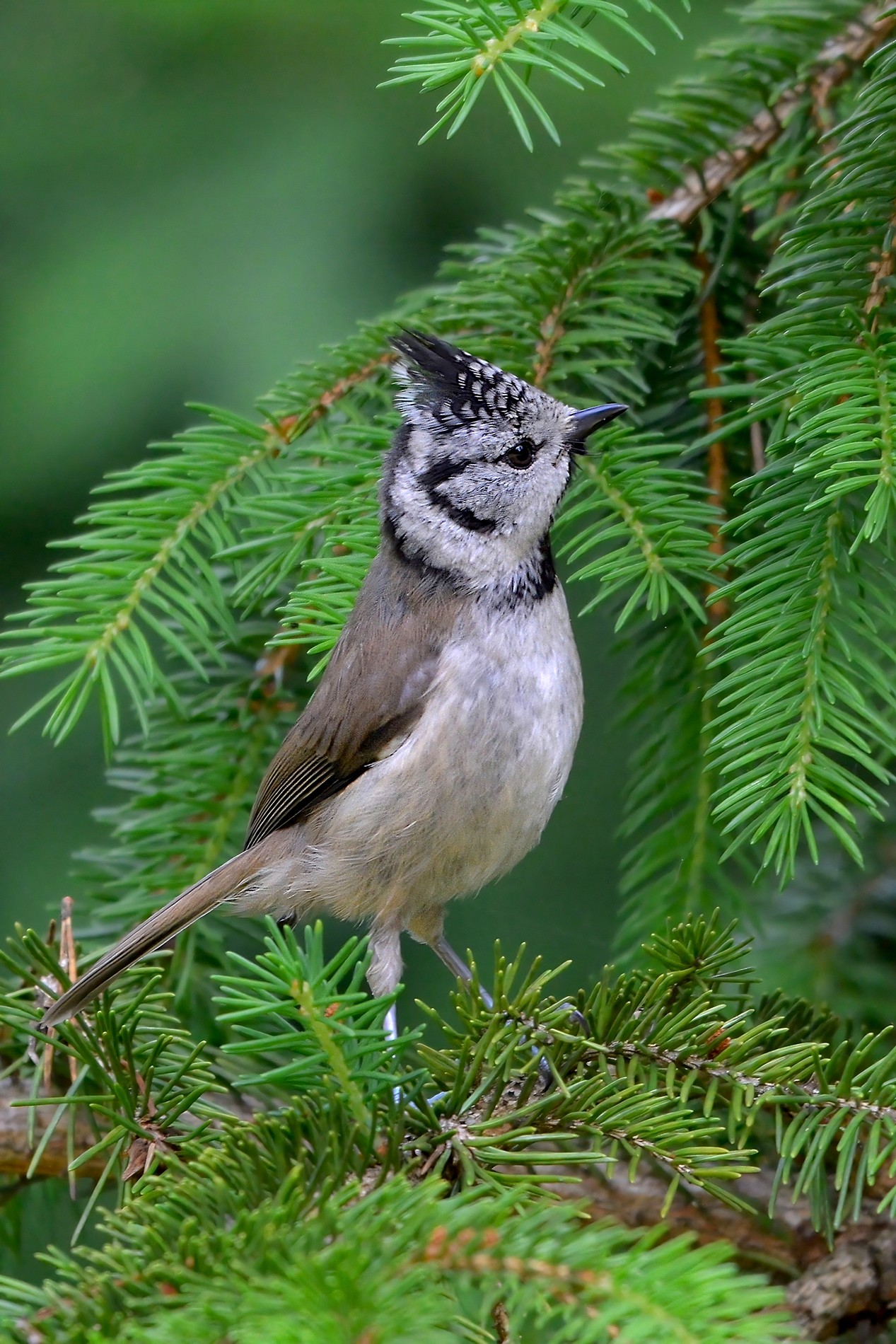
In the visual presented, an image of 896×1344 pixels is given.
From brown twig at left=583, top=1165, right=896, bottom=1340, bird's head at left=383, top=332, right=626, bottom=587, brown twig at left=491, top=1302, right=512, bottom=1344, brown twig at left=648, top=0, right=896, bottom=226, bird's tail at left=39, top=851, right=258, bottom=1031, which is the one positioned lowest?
brown twig at left=583, top=1165, right=896, bottom=1340

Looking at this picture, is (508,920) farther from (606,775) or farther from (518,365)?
(518,365)

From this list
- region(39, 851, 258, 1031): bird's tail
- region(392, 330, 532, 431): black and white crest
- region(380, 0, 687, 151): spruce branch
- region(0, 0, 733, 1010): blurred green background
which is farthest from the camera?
region(0, 0, 733, 1010): blurred green background

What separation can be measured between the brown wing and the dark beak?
370 millimetres

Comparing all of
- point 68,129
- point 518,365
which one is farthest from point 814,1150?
point 68,129

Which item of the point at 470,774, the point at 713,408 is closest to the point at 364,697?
the point at 470,774

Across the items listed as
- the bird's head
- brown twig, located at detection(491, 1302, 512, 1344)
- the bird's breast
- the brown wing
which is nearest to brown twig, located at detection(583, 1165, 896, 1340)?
brown twig, located at detection(491, 1302, 512, 1344)

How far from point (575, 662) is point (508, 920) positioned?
1.04 metres

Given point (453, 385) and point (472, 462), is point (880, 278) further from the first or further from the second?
point (472, 462)

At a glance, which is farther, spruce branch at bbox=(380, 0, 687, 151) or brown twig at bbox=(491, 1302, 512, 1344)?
spruce branch at bbox=(380, 0, 687, 151)

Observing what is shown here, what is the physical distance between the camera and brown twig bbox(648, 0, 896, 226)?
203cm

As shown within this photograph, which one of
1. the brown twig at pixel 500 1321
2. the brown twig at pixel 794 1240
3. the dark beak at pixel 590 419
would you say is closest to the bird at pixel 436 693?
the dark beak at pixel 590 419

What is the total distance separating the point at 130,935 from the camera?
179cm

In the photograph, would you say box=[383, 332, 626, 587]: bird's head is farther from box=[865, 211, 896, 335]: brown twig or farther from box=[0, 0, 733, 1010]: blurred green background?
box=[0, 0, 733, 1010]: blurred green background

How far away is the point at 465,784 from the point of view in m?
2.02
